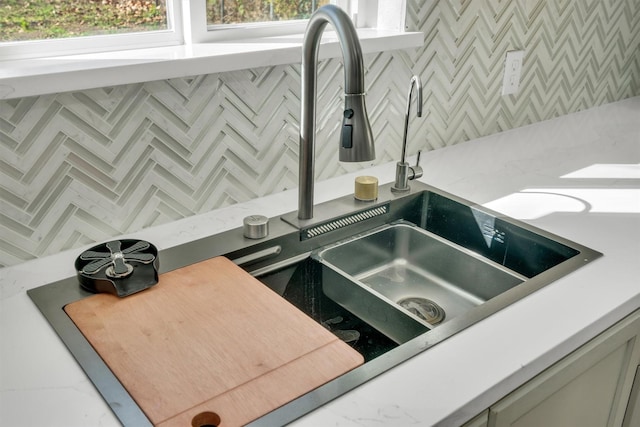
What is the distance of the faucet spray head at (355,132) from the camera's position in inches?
41.2

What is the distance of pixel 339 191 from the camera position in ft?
4.94

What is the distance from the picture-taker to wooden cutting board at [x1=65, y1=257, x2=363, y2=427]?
2.68 feet

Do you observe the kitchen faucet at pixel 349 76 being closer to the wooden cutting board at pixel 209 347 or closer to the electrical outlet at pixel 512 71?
the wooden cutting board at pixel 209 347

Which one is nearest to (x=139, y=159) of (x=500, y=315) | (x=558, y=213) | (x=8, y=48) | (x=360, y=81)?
(x=8, y=48)

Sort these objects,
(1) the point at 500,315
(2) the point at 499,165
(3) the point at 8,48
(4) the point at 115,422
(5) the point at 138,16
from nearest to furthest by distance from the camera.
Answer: (4) the point at 115,422 → (1) the point at 500,315 → (3) the point at 8,48 → (5) the point at 138,16 → (2) the point at 499,165

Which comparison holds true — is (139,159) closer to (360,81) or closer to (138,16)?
(138,16)

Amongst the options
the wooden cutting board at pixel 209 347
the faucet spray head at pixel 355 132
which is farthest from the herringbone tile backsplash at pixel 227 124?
the faucet spray head at pixel 355 132

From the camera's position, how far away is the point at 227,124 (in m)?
1.35

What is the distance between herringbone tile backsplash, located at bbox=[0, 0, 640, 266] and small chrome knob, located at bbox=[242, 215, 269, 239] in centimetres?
18

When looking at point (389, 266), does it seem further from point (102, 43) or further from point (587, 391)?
point (102, 43)

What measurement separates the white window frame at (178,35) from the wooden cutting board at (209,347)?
501mm

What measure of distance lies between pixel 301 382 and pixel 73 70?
671 millimetres

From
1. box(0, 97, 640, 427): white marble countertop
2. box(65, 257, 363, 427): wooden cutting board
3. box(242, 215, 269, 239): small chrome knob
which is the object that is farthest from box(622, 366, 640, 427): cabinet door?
box(242, 215, 269, 239): small chrome knob

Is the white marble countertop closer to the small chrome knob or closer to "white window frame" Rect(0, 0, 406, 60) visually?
the small chrome knob
